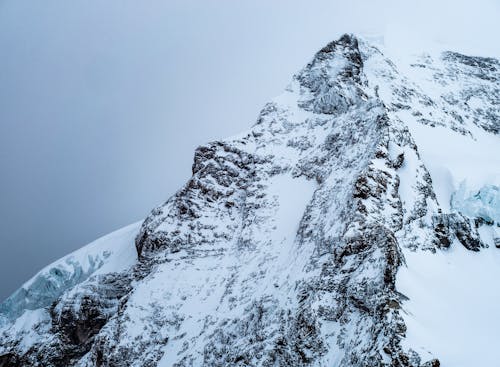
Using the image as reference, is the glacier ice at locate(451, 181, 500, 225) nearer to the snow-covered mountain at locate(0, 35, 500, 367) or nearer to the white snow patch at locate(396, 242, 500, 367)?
the snow-covered mountain at locate(0, 35, 500, 367)

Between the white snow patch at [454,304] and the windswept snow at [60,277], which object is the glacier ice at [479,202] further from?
the windswept snow at [60,277]

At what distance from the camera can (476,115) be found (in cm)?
5672

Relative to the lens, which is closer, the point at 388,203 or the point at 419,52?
the point at 388,203

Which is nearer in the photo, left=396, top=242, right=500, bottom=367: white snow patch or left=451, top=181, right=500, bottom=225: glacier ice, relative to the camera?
left=396, top=242, right=500, bottom=367: white snow patch

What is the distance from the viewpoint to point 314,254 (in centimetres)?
2967

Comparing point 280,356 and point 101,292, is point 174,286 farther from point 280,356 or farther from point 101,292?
point 280,356

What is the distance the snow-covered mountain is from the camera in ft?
73.4

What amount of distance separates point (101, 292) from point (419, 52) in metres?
61.3

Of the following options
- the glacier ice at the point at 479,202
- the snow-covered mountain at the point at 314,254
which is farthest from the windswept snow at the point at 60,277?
the glacier ice at the point at 479,202

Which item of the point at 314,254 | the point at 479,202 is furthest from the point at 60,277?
the point at 479,202

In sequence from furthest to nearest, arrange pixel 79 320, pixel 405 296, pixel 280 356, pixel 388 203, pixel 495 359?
pixel 79 320 → pixel 388 203 → pixel 280 356 → pixel 405 296 → pixel 495 359

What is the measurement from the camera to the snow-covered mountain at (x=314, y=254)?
73.4 feet

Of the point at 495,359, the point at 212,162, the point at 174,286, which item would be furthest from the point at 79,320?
the point at 495,359

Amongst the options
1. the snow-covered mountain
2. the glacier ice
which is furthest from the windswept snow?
the glacier ice
